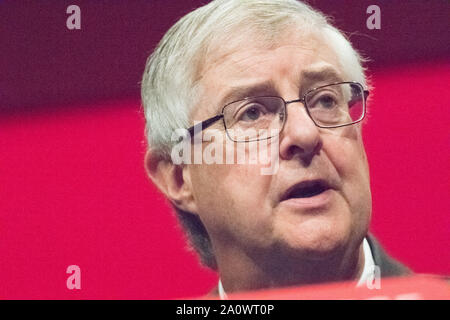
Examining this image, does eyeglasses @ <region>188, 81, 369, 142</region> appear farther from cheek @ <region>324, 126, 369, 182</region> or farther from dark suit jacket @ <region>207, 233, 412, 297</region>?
dark suit jacket @ <region>207, 233, 412, 297</region>

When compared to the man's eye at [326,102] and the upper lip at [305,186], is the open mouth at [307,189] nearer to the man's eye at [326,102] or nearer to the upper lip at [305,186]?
the upper lip at [305,186]

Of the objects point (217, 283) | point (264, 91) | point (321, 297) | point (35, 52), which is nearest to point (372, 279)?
point (321, 297)

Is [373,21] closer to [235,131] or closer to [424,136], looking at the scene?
[424,136]

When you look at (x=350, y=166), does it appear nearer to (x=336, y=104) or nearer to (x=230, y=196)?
(x=336, y=104)

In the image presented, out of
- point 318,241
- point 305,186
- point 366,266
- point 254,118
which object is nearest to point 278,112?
point 254,118

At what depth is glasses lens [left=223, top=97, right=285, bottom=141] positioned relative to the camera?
1.34m

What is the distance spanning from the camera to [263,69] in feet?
4.44

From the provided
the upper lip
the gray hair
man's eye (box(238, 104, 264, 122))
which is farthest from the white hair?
the upper lip

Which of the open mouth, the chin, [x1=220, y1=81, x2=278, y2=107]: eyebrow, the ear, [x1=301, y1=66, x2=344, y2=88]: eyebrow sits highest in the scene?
[x1=301, y1=66, x2=344, y2=88]: eyebrow

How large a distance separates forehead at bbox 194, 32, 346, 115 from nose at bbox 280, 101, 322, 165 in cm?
4

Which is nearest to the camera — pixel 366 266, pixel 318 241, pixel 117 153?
pixel 318 241

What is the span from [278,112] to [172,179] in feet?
0.92

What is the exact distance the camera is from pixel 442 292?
4.60 feet

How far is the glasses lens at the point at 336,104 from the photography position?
1.35 metres
